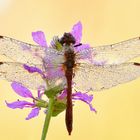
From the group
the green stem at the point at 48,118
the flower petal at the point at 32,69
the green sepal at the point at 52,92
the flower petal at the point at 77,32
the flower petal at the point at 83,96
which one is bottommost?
the green stem at the point at 48,118

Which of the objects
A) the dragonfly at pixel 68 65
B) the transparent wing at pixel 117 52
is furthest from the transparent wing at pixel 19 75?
the transparent wing at pixel 117 52

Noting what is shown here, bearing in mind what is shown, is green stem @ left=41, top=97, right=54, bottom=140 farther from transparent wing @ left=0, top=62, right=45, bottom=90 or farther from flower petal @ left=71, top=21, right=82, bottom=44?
flower petal @ left=71, top=21, right=82, bottom=44

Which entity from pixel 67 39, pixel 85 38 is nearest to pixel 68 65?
pixel 67 39

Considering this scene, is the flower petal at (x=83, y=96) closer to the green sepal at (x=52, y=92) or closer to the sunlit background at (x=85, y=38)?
the green sepal at (x=52, y=92)

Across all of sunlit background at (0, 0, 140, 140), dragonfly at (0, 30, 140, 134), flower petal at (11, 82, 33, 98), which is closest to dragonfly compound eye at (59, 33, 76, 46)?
dragonfly at (0, 30, 140, 134)

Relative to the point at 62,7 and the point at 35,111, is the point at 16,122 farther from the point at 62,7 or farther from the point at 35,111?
the point at 35,111

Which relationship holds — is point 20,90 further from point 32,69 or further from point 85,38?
point 85,38

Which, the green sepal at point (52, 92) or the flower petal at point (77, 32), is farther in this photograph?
the flower petal at point (77, 32)
